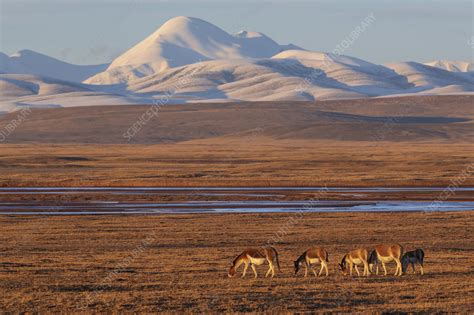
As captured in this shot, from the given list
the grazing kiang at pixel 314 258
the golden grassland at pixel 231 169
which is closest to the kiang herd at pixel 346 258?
the grazing kiang at pixel 314 258

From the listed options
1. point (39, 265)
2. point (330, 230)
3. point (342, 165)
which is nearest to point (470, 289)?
point (39, 265)

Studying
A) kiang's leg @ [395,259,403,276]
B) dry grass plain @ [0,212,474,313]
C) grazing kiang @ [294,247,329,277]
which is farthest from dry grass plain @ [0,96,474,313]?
kiang's leg @ [395,259,403,276]

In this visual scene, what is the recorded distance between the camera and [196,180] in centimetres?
5469

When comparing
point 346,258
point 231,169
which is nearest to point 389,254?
point 346,258

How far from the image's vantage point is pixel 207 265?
2080 centimetres

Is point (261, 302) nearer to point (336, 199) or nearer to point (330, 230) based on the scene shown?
point (330, 230)

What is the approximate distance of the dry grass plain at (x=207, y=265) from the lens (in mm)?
16016

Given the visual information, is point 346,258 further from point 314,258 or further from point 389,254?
point 389,254

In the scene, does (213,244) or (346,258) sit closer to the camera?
(346,258)

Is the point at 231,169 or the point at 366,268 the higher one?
the point at 366,268

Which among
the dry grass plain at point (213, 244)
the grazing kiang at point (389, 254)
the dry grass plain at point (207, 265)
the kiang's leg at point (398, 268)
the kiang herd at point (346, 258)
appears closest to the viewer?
the dry grass plain at point (207, 265)

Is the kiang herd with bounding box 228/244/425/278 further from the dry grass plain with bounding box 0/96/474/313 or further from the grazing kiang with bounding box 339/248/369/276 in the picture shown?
the dry grass plain with bounding box 0/96/474/313

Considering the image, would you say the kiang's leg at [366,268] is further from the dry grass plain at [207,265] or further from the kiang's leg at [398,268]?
the kiang's leg at [398,268]

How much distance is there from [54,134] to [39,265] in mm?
122495
